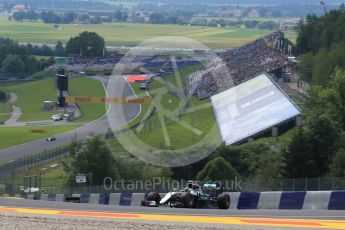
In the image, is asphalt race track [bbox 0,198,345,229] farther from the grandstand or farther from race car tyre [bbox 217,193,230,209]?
the grandstand

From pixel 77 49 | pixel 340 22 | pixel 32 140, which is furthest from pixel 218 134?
pixel 77 49

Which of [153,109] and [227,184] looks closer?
[227,184]

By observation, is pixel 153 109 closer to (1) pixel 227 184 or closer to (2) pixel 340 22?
(2) pixel 340 22

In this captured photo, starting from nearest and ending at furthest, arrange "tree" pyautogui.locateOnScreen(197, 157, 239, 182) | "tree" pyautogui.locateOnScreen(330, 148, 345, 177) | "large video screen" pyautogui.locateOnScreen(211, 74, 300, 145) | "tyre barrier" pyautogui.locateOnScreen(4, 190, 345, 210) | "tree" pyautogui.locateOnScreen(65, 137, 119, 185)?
"tyre barrier" pyautogui.locateOnScreen(4, 190, 345, 210) → "tree" pyautogui.locateOnScreen(330, 148, 345, 177) → "tree" pyautogui.locateOnScreen(197, 157, 239, 182) → "tree" pyautogui.locateOnScreen(65, 137, 119, 185) → "large video screen" pyautogui.locateOnScreen(211, 74, 300, 145)

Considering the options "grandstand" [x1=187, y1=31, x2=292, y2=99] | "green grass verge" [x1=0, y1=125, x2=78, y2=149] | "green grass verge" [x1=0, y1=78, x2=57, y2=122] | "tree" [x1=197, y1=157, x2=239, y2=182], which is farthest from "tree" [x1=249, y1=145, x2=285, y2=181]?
"green grass verge" [x1=0, y1=78, x2=57, y2=122]

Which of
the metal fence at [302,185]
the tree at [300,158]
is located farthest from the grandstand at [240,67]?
the metal fence at [302,185]
